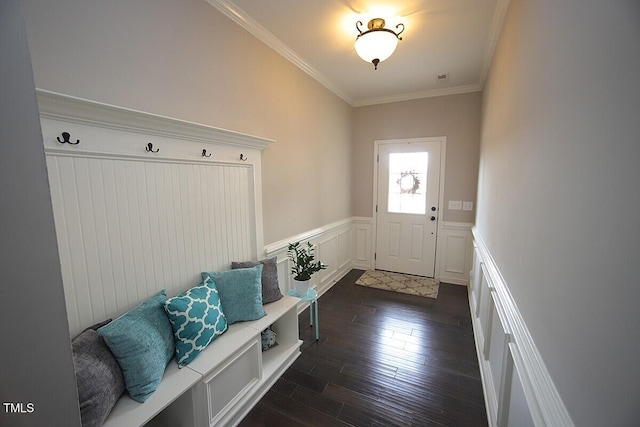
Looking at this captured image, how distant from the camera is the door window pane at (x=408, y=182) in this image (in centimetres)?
407

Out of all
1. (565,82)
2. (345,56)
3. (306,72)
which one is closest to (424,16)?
(345,56)

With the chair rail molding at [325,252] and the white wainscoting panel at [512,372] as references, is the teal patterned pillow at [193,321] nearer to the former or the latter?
the chair rail molding at [325,252]

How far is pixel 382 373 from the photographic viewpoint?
2.12m

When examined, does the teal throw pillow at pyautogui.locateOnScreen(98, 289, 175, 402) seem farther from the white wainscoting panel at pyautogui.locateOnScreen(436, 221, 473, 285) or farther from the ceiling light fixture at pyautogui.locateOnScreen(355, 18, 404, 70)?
the white wainscoting panel at pyautogui.locateOnScreen(436, 221, 473, 285)

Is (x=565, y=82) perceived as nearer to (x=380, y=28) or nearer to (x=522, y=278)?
(x=522, y=278)

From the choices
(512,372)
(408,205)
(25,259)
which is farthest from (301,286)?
(408,205)

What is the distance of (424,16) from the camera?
2.12 meters

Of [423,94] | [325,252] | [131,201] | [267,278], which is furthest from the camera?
[423,94]

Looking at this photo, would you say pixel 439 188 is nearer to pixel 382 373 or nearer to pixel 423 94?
pixel 423 94

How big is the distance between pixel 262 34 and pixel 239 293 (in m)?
2.22

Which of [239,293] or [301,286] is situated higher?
[239,293]

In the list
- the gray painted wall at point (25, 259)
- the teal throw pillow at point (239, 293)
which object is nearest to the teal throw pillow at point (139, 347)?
the teal throw pillow at point (239, 293)

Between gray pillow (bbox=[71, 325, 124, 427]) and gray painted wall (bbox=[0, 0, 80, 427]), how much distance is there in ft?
2.10

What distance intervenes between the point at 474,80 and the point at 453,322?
3066 mm
